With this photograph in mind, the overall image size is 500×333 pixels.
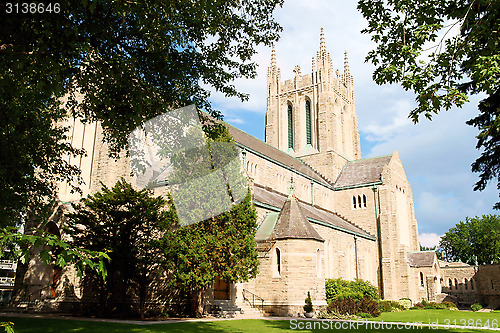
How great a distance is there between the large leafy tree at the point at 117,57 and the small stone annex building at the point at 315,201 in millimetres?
11696

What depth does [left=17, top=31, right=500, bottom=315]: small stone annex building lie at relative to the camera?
855 inches

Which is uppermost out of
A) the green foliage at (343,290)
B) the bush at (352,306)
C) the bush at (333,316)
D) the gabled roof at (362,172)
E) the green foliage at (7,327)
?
the gabled roof at (362,172)

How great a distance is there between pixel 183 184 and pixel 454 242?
2815 inches

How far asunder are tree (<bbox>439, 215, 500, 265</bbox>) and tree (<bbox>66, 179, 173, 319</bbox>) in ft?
222

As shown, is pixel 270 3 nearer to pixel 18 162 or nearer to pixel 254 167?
pixel 18 162

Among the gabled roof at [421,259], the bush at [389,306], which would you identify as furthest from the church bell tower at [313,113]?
the bush at [389,306]

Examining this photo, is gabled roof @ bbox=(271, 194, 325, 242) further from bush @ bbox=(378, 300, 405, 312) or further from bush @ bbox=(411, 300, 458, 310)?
bush @ bbox=(411, 300, 458, 310)

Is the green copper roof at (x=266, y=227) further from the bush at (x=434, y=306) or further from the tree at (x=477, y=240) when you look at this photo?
the tree at (x=477, y=240)

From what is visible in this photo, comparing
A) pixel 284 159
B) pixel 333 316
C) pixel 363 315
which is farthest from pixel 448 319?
pixel 284 159

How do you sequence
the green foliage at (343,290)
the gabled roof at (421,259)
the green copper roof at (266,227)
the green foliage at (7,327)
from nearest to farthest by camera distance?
1. the green foliage at (7,327)
2. the green copper roof at (266,227)
3. the green foliage at (343,290)
4. the gabled roof at (421,259)

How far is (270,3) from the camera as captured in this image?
1128 cm

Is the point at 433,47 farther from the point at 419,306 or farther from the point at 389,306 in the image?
the point at 419,306

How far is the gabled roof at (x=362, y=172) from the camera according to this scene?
42.1 m

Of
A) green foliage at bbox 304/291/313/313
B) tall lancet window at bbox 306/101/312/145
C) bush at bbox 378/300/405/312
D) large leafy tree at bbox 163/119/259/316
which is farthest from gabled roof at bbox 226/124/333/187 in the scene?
green foliage at bbox 304/291/313/313
